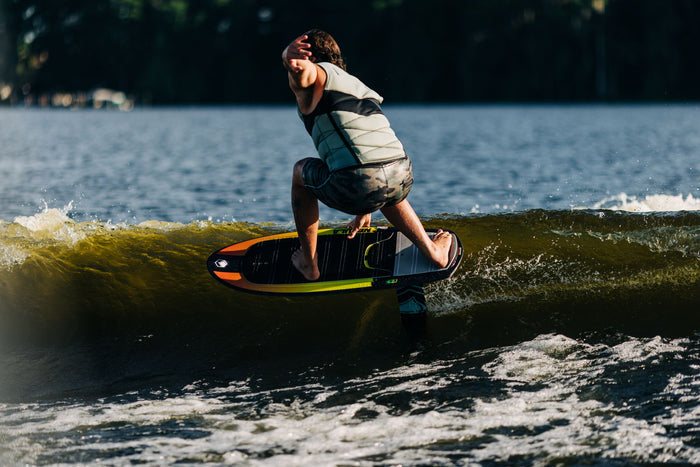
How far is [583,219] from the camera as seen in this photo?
23.2 feet

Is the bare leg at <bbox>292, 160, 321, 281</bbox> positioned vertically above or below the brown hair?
below

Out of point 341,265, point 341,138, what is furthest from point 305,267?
point 341,138

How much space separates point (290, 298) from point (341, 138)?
1568 millimetres

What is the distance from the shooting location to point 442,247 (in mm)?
5465

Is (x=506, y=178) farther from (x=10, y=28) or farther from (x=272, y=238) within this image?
(x=10, y=28)

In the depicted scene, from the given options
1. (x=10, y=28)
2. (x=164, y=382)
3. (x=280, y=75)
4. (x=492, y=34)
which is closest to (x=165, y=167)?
(x=164, y=382)

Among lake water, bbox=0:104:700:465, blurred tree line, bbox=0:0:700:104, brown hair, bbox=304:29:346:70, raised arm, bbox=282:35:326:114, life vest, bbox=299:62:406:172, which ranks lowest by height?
lake water, bbox=0:104:700:465

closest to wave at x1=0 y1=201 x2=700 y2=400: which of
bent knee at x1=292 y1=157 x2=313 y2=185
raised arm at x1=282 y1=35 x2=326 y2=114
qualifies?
bent knee at x1=292 y1=157 x2=313 y2=185

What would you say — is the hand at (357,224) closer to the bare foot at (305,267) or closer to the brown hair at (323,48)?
the bare foot at (305,267)

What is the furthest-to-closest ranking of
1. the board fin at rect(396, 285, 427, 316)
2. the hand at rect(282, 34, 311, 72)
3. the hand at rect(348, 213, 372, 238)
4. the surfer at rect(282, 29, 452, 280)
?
the hand at rect(348, 213, 372, 238)
the board fin at rect(396, 285, 427, 316)
the surfer at rect(282, 29, 452, 280)
the hand at rect(282, 34, 311, 72)

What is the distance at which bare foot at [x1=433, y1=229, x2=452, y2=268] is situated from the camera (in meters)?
5.29

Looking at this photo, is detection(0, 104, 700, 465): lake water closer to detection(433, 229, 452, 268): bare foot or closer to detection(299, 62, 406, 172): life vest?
detection(433, 229, 452, 268): bare foot

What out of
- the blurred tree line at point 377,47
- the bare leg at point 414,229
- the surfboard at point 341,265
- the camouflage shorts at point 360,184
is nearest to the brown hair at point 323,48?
the camouflage shorts at point 360,184

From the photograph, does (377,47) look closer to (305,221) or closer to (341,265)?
(341,265)
